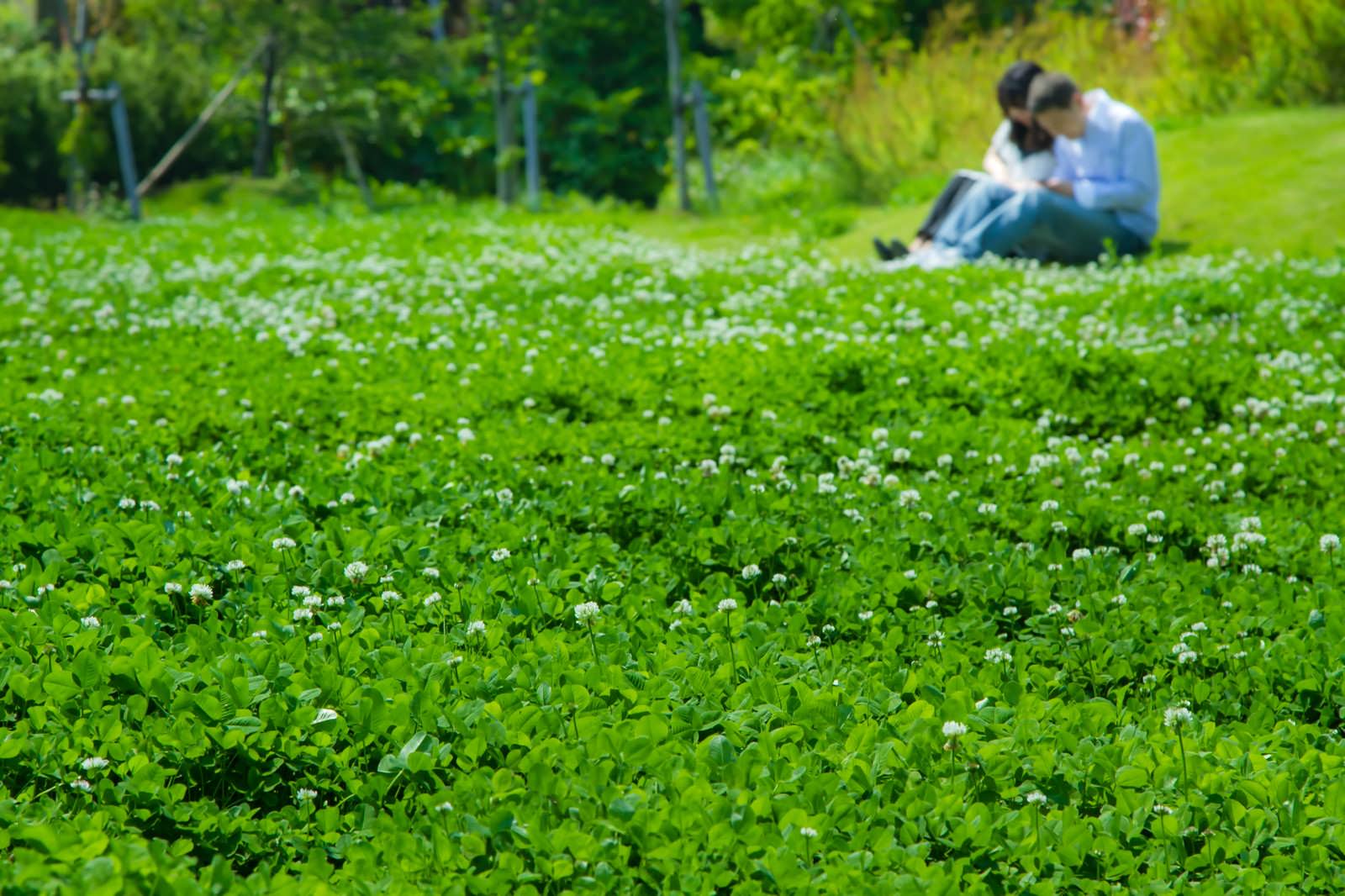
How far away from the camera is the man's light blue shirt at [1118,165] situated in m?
10.8

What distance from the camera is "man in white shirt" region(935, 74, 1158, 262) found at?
35.7 feet

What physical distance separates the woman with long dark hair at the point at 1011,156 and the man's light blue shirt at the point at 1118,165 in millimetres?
412

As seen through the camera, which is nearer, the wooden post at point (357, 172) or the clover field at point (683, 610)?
the clover field at point (683, 610)

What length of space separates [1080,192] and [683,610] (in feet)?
27.5

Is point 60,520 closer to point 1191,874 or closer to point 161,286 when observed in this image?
point 1191,874

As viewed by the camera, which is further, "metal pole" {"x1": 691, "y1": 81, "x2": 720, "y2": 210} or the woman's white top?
"metal pole" {"x1": 691, "y1": 81, "x2": 720, "y2": 210}

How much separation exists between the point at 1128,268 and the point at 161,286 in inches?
327

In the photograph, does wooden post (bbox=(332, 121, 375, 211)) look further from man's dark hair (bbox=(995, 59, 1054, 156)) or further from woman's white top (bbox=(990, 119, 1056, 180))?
man's dark hair (bbox=(995, 59, 1054, 156))

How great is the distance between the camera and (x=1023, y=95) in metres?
11.6

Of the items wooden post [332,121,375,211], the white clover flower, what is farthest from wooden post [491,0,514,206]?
the white clover flower

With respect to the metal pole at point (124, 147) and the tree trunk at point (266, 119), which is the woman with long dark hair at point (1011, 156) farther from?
the tree trunk at point (266, 119)

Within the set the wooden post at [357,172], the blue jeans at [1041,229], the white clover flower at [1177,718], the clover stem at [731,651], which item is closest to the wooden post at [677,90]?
the wooden post at [357,172]

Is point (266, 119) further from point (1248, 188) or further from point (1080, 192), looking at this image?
point (1248, 188)

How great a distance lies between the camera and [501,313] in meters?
9.62
